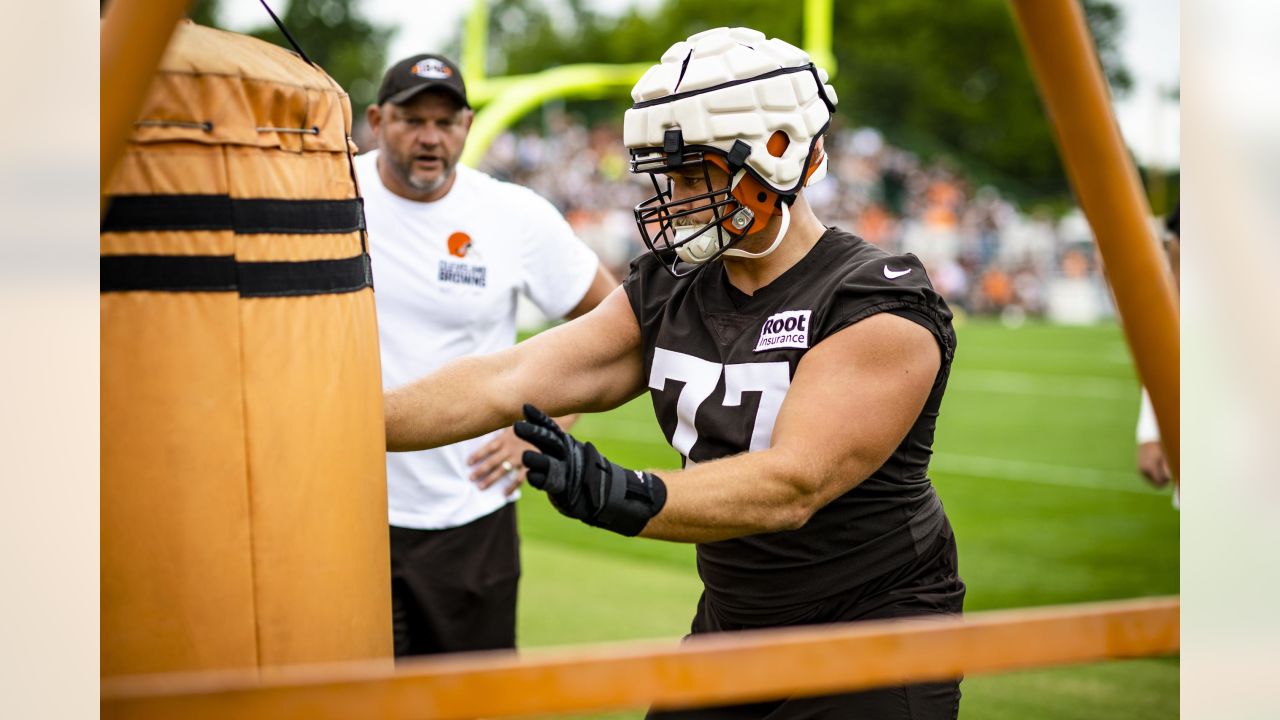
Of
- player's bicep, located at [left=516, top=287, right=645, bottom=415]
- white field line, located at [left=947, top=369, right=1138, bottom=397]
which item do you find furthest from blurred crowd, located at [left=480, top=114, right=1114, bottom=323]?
player's bicep, located at [left=516, top=287, right=645, bottom=415]

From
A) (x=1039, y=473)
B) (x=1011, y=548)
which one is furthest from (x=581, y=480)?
(x=1039, y=473)

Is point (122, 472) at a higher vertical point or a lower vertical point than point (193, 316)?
lower

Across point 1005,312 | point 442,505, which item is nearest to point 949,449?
point 442,505

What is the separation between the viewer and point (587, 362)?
9.18ft

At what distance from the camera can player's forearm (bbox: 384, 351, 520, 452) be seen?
8.51 ft

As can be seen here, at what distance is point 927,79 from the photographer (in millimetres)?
48312

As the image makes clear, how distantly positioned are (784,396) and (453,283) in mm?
1899

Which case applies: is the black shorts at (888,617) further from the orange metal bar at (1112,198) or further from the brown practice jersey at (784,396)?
the orange metal bar at (1112,198)

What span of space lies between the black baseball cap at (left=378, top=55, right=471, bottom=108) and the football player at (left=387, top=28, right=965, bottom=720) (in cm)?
166

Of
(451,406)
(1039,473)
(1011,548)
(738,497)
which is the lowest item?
(1011,548)

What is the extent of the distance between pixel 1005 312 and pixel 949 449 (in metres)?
17.6

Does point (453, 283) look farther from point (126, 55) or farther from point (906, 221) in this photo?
point (906, 221)

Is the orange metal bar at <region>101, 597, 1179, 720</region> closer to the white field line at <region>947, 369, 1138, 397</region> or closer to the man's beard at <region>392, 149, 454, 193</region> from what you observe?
the man's beard at <region>392, 149, 454, 193</region>
